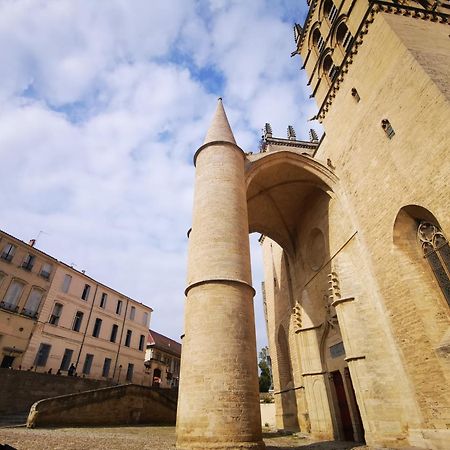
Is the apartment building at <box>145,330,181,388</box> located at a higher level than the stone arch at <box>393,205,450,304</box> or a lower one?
higher

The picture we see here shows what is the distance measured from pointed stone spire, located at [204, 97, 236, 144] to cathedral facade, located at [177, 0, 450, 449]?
0.07 m

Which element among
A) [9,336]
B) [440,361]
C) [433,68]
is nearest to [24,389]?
[9,336]

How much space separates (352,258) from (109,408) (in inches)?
420

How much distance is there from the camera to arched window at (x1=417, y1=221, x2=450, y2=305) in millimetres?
6992

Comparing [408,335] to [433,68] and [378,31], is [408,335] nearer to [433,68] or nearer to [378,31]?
[433,68]

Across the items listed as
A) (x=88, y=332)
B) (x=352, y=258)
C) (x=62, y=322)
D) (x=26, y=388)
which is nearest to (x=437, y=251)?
(x=352, y=258)

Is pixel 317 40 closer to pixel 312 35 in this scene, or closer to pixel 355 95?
pixel 312 35

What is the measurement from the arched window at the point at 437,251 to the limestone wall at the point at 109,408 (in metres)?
11.7

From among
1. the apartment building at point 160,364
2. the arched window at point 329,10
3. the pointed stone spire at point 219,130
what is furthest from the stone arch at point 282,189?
the apartment building at point 160,364

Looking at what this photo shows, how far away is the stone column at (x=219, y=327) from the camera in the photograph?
18.6 ft

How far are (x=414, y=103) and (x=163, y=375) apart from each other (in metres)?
28.3

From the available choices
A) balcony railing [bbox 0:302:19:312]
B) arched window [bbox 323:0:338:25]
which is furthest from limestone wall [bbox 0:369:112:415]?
arched window [bbox 323:0:338:25]

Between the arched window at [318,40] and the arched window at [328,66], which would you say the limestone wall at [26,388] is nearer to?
the arched window at [328,66]

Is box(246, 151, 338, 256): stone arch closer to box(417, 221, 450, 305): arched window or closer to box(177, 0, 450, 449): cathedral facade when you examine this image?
box(177, 0, 450, 449): cathedral facade
